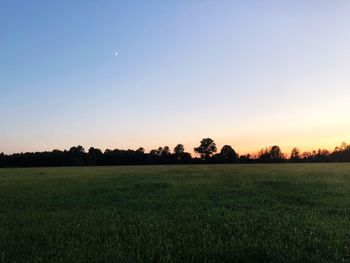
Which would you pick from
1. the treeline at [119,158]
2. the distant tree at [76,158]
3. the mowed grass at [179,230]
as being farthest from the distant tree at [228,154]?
the mowed grass at [179,230]

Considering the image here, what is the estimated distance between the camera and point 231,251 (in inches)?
410

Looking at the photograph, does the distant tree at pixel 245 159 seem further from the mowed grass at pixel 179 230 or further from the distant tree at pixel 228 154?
the mowed grass at pixel 179 230

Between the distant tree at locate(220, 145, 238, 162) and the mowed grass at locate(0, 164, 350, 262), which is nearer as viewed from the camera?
the mowed grass at locate(0, 164, 350, 262)

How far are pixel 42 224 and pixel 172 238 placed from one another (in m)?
5.53

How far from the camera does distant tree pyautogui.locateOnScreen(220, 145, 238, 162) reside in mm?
168250

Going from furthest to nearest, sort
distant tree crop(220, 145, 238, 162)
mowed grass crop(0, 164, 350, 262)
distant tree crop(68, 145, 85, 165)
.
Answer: distant tree crop(220, 145, 238, 162) < distant tree crop(68, 145, 85, 165) < mowed grass crop(0, 164, 350, 262)

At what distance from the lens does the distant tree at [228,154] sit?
16825cm

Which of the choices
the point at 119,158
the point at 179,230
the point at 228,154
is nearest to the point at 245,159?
the point at 228,154

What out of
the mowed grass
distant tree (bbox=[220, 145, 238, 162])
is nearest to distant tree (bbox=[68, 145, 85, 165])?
distant tree (bbox=[220, 145, 238, 162])

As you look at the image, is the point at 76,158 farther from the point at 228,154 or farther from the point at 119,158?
the point at 228,154

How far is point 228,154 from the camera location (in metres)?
175

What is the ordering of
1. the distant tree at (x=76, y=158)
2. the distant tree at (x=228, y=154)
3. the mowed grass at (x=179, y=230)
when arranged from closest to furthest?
the mowed grass at (x=179, y=230) < the distant tree at (x=76, y=158) < the distant tree at (x=228, y=154)

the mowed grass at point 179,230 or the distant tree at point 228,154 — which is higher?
the distant tree at point 228,154

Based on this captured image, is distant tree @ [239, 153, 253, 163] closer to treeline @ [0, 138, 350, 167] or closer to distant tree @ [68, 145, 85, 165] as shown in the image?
treeline @ [0, 138, 350, 167]
